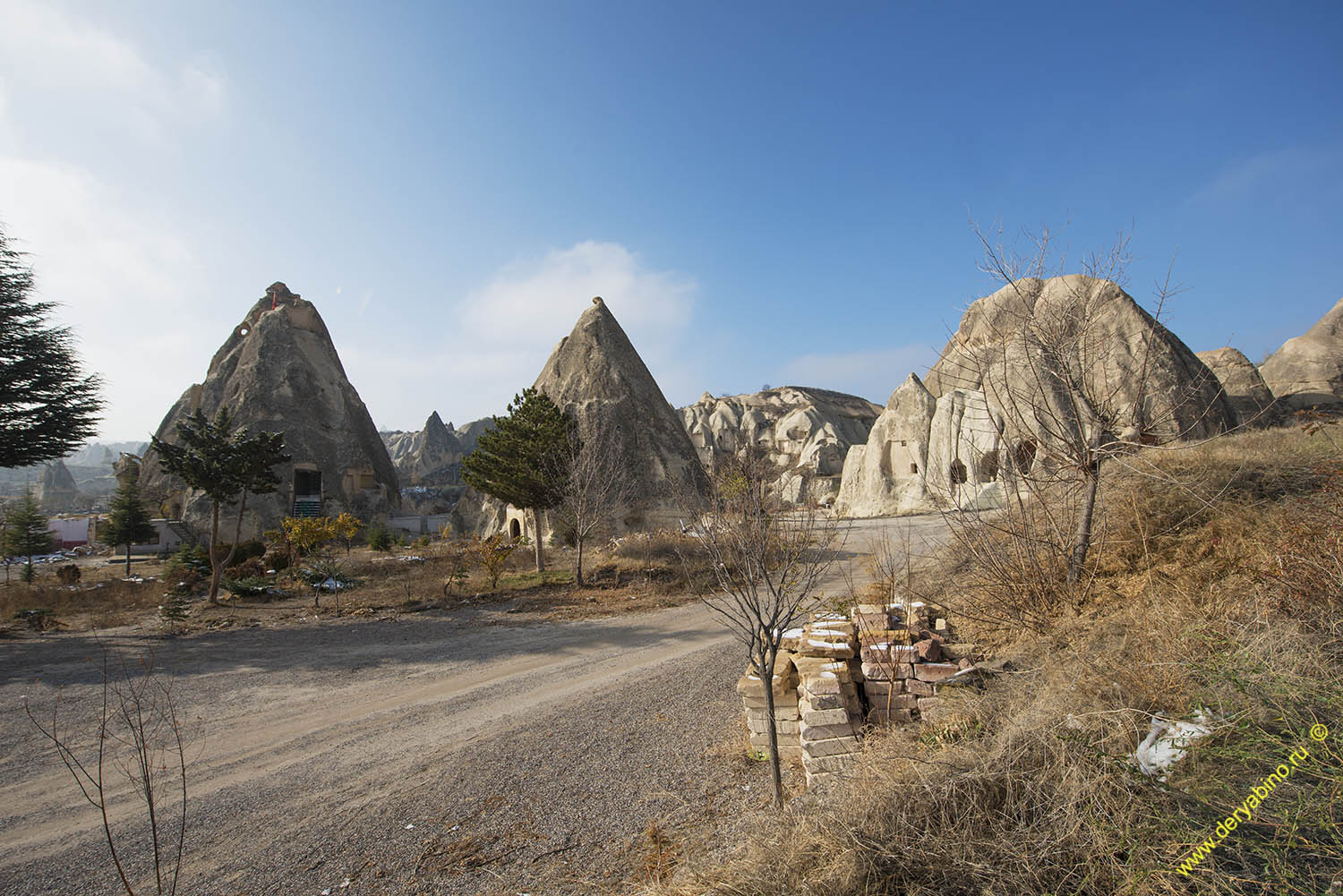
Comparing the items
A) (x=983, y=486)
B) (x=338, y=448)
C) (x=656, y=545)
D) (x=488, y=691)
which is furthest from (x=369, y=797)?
(x=338, y=448)

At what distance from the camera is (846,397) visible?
57.8m

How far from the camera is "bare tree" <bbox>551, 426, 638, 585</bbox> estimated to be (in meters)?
15.3

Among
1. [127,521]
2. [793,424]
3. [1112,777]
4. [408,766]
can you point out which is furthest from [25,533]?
[793,424]

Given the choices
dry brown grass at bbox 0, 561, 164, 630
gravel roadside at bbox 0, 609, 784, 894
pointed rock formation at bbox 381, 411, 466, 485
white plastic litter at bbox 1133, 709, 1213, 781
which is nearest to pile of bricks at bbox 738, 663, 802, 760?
gravel roadside at bbox 0, 609, 784, 894

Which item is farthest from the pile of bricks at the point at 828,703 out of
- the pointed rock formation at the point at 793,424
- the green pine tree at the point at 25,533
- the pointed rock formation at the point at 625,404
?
the green pine tree at the point at 25,533

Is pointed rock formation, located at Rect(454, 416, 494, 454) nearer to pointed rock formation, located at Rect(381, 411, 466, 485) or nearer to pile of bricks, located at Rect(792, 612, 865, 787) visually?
pointed rock formation, located at Rect(381, 411, 466, 485)

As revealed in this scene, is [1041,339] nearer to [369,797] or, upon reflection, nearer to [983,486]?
[369,797]

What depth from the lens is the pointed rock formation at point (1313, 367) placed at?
2506 cm

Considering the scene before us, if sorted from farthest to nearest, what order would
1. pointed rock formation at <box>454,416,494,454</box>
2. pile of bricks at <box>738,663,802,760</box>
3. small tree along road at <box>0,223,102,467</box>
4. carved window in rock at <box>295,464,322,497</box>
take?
pointed rock formation at <box>454,416,494,454</box> < carved window in rock at <box>295,464,322,497</box> < small tree along road at <box>0,223,102,467</box> < pile of bricks at <box>738,663,802,760</box>

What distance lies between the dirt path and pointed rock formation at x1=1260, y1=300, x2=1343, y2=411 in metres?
29.9

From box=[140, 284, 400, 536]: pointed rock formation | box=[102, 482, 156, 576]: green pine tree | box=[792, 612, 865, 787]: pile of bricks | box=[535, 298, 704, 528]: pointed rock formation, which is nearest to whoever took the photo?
box=[792, 612, 865, 787]: pile of bricks

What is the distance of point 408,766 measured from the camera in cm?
521

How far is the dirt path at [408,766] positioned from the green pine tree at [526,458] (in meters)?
7.99

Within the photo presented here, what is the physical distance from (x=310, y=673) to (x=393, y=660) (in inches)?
41.1
